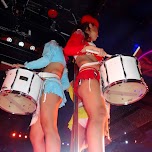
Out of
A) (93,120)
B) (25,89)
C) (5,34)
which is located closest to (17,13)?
(5,34)

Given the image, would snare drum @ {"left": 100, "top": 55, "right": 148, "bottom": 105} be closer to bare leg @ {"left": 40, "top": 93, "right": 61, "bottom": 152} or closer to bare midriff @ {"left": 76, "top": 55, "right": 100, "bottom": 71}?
bare midriff @ {"left": 76, "top": 55, "right": 100, "bottom": 71}

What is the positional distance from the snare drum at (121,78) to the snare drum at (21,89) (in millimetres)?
630

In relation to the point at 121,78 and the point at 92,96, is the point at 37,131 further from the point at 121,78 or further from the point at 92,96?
the point at 121,78

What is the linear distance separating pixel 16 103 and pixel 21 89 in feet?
0.90

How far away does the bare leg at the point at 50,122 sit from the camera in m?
1.68

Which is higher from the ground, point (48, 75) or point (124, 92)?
point (48, 75)

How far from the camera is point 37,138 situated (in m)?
1.93

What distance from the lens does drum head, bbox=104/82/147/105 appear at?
1994mm

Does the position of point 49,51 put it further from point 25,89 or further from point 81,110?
point 81,110

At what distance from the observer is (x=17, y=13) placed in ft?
12.4

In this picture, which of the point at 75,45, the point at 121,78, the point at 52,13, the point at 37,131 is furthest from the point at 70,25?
the point at 37,131

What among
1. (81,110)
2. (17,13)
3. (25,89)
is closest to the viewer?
(25,89)

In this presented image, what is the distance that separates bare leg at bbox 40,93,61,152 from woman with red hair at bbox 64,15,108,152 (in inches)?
9.2

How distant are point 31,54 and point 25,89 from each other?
2.02m
